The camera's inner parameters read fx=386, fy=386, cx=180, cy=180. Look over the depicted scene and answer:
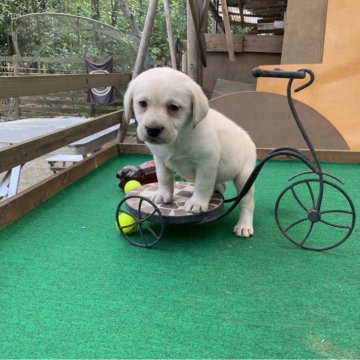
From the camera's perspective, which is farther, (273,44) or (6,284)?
Result: (273,44)

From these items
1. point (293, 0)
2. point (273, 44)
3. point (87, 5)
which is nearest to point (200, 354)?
point (293, 0)

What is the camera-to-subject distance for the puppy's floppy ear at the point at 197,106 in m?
2.00

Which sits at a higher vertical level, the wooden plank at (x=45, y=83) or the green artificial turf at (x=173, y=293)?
the wooden plank at (x=45, y=83)

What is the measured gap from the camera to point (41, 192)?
9.64 ft

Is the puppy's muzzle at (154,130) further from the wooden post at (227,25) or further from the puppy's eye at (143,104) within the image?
the wooden post at (227,25)

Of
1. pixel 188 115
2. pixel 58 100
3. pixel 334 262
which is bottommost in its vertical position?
pixel 58 100

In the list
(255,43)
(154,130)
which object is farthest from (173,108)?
(255,43)

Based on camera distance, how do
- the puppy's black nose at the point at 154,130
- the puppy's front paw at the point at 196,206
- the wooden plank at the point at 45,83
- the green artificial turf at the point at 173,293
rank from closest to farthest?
the green artificial turf at the point at 173,293
the puppy's black nose at the point at 154,130
the puppy's front paw at the point at 196,206
the wooden plank at the point at 45,83

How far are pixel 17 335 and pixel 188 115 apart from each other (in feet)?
4.23

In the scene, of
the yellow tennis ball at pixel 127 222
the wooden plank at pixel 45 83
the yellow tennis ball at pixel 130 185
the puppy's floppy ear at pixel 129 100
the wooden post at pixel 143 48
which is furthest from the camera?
the wooden post at pixel 143 48

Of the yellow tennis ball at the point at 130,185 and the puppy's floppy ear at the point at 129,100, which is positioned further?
the yellow tennis ball at the point at 130,185

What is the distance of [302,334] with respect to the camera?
5.07 ft

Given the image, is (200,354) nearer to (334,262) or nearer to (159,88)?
(334,262)

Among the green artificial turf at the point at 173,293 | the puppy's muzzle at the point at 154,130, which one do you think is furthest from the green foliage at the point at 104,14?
the puppy's muzzle at the point at 154,130
